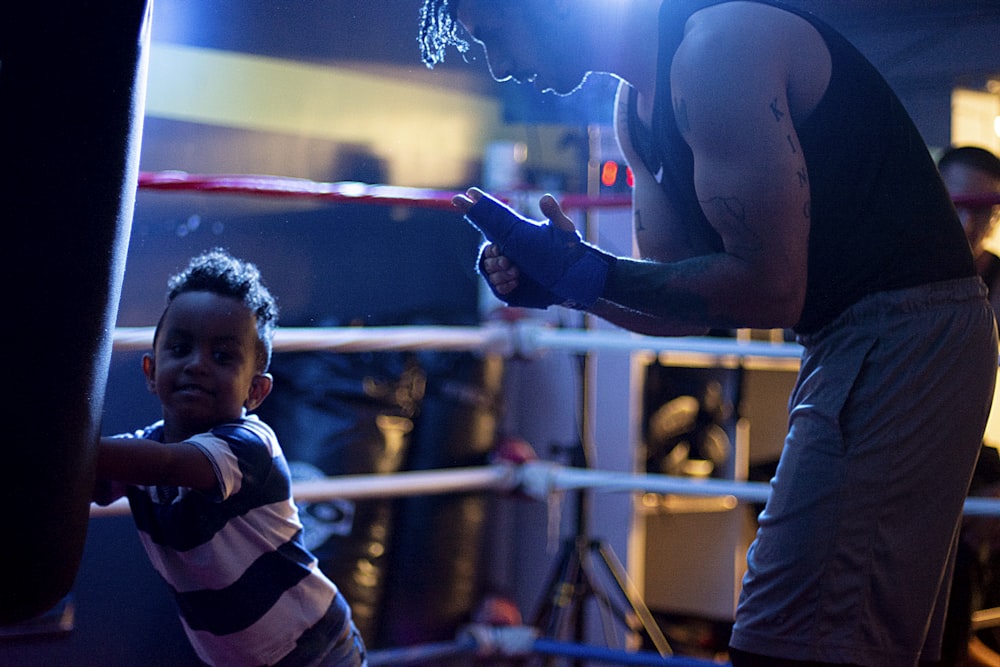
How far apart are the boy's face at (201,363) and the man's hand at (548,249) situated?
30 cm

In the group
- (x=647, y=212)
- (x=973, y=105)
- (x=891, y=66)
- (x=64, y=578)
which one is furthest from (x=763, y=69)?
(x=973, y=105)

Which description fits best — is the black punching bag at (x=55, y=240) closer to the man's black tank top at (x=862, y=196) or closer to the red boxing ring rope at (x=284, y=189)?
the man's black tank top at (x=862, y=196)

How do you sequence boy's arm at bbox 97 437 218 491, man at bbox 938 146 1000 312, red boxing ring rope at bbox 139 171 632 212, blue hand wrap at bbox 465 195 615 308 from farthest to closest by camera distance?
man at bbox 938 146 1000 312, red boxing ring rope at bbox 139 171 632 212, blue hand wrap at bbox 465 195 615 308, boy's arm at bbox 97 437 218 491

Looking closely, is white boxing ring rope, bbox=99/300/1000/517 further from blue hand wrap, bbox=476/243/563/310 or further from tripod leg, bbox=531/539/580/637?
blue hand wrap, bbox=476/243/563/310

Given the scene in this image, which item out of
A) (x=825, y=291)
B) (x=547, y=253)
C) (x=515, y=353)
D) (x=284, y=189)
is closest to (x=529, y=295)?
(x=547, y=253)

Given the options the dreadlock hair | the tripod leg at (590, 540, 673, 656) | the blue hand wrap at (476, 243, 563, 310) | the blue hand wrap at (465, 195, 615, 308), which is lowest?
the tripod leg at (590, 540, 673, 656)

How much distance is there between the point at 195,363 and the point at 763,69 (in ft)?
2.06

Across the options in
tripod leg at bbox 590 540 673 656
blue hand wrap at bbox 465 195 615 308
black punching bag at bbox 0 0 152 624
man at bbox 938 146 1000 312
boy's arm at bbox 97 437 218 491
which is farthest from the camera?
tripod leg at bbox 590 540 673 656

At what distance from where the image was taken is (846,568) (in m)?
0.94

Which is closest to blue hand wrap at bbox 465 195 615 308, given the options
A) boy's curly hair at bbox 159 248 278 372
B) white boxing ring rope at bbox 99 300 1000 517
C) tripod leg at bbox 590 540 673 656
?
boy's curly hair at bbox 159 248 278 372

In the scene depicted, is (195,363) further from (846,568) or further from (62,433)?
(846,568)

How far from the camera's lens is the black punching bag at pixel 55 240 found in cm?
65

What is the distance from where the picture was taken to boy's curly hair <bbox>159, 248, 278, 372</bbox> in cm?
114

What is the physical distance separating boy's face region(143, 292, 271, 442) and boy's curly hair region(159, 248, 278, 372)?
0.04ft
